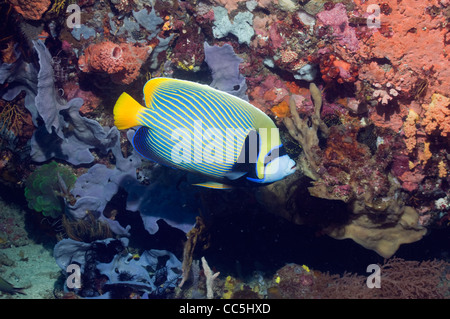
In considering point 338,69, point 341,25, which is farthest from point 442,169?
point 341,25

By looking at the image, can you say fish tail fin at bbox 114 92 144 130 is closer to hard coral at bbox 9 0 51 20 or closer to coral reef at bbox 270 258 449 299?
hard coral at bbox 9 0 51 20

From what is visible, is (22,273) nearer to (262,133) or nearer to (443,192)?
(262,133)

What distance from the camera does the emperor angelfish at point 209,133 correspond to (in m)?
2.04

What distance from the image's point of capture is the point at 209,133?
2.09 meters

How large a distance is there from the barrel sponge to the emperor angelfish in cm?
242

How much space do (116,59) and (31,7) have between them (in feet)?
5.03

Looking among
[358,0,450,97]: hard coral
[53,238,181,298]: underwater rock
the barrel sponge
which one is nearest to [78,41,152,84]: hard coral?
the barrel sponge

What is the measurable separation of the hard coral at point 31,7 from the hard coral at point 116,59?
84cm

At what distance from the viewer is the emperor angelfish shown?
80.2 inches

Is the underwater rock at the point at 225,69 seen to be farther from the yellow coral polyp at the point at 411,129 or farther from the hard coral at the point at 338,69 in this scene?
the yellow coral polyp at the point at 411,129

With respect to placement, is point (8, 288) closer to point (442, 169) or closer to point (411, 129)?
point (411, 129)

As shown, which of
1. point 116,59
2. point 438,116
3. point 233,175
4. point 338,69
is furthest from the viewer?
point 338,69

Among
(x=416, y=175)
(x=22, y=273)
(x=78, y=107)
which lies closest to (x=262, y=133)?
(x=416, y=175)


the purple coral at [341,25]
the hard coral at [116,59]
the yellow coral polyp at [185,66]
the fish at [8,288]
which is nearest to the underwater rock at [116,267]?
the fish at [8,288]
